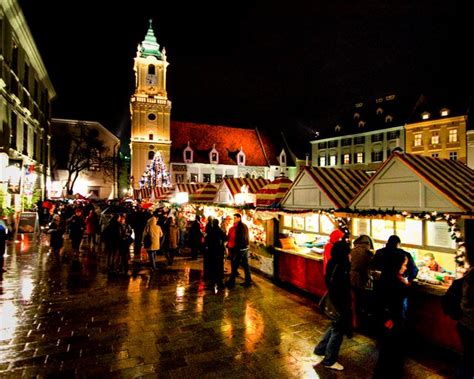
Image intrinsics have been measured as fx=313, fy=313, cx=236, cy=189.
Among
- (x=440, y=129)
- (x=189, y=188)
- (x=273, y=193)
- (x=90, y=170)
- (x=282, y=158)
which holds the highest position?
(x=440, y=129)

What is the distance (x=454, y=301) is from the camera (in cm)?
382

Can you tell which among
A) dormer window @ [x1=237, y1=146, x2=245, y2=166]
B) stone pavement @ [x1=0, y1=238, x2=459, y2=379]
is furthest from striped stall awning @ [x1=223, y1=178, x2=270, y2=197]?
dormer window @ [x1=237, y1=146, x2=245, y2=166]

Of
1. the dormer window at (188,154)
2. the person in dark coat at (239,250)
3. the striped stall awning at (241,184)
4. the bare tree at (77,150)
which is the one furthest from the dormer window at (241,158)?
the person in dark coat at (239,250)

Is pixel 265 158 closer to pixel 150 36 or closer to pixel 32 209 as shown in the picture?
pixel 150 36

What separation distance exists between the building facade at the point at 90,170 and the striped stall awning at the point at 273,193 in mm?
35369

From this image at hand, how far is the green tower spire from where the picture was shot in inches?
1873

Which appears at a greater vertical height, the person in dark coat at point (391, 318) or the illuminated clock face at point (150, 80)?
the illuminated clock face at point (150, 80)

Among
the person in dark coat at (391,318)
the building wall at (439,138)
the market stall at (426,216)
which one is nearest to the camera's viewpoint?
the person in dark coat at (391,318)

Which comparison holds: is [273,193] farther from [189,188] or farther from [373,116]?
[373,116]

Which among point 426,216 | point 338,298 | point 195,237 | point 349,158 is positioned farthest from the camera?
point 349,158

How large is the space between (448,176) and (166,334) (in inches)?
265

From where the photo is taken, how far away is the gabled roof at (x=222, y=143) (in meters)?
49.1

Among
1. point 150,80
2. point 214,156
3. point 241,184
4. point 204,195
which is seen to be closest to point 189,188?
point 204,195

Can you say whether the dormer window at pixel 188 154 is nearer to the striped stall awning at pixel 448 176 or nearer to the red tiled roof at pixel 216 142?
the red tiled roof at pixel 216 142
